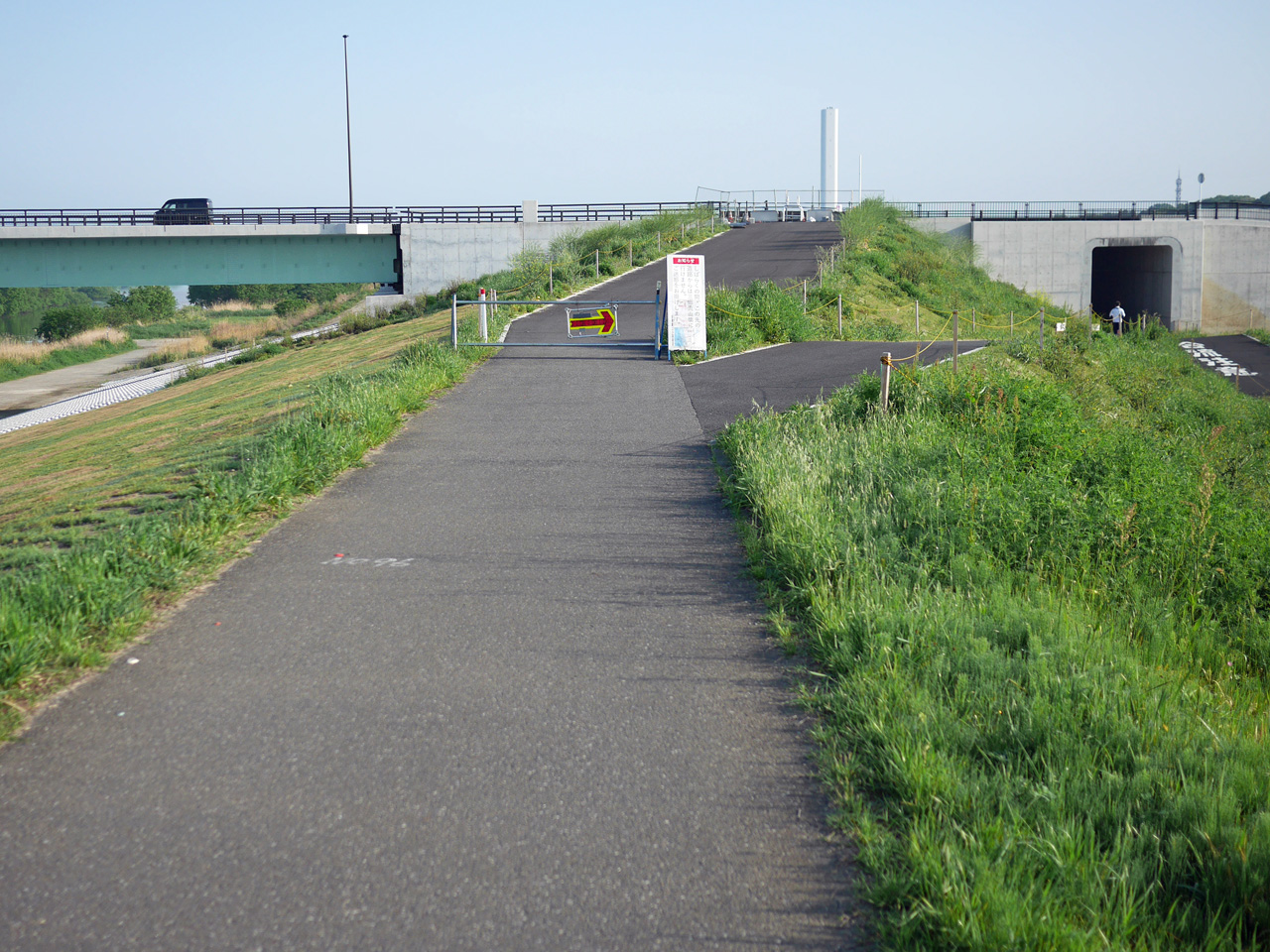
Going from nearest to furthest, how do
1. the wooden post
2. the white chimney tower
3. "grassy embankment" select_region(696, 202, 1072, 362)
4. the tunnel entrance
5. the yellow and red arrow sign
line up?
the wooden post < the yellow and red arrow sign < "grassy embankment" select_region(696, 202, 1072, 362) < the tunnel entrance < the white chimney tower

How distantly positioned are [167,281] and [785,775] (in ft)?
156

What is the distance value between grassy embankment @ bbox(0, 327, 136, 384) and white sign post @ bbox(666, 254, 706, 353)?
43967mm

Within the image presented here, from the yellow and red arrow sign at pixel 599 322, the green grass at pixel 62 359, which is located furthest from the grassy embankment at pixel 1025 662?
the green grass at pixel 62 359

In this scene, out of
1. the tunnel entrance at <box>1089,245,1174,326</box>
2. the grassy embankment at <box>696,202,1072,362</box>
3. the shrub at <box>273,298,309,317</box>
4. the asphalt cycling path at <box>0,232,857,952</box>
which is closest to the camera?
the asphalt cycling path at <box>0,232,857,952</box>

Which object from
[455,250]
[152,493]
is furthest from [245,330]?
[152,493]

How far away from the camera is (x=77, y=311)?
3100 inches

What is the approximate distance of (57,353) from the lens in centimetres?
5569

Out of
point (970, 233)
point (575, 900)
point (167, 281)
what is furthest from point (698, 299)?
point (970, 233)

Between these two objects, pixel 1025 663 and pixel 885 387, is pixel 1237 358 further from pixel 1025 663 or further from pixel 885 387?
pixel 1025 663

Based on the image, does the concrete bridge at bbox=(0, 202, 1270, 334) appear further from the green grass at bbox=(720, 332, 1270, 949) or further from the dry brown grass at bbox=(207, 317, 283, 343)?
the green grass at bbox=(720, 332, 1270, 949)

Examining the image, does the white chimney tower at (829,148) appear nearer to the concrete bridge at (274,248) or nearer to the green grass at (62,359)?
the concrete bridge at (274,248)

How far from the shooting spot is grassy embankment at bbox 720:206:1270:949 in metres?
3.38

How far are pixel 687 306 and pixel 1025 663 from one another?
48.4 feet

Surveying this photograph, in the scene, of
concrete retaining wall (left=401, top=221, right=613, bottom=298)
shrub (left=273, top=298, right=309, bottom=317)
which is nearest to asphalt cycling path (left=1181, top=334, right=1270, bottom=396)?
concrete retaining wall (left=401, top=221, right=613, bottom=298)
